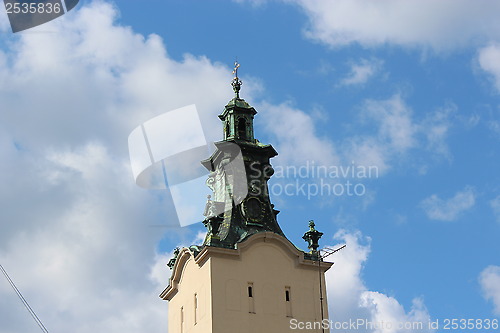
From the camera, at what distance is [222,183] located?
46.2 meters

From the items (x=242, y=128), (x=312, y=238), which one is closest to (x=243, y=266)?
(x=312, y=238)

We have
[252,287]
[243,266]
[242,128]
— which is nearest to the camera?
[252,287]

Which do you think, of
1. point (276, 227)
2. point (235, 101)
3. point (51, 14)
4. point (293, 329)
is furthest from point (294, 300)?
point (51, 14)

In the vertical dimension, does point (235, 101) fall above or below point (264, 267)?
above

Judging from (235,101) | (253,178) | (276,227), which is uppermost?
(235,101)

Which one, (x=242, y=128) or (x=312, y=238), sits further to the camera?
(x=242, y=128)

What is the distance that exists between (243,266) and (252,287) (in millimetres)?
1145

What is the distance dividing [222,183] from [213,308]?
8.26 m

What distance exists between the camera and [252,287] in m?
41.9

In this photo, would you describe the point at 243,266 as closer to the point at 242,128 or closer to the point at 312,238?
the point at 312,238

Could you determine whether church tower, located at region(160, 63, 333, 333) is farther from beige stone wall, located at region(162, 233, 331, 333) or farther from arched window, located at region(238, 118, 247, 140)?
arched window, located at region(238, 118, 247, 140)

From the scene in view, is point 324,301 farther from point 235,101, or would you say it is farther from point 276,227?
point 235,101

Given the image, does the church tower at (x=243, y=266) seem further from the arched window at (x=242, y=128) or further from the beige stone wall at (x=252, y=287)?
the arched window at (x=242, y=128)

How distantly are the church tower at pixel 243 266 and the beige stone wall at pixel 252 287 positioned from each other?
0.05 m
